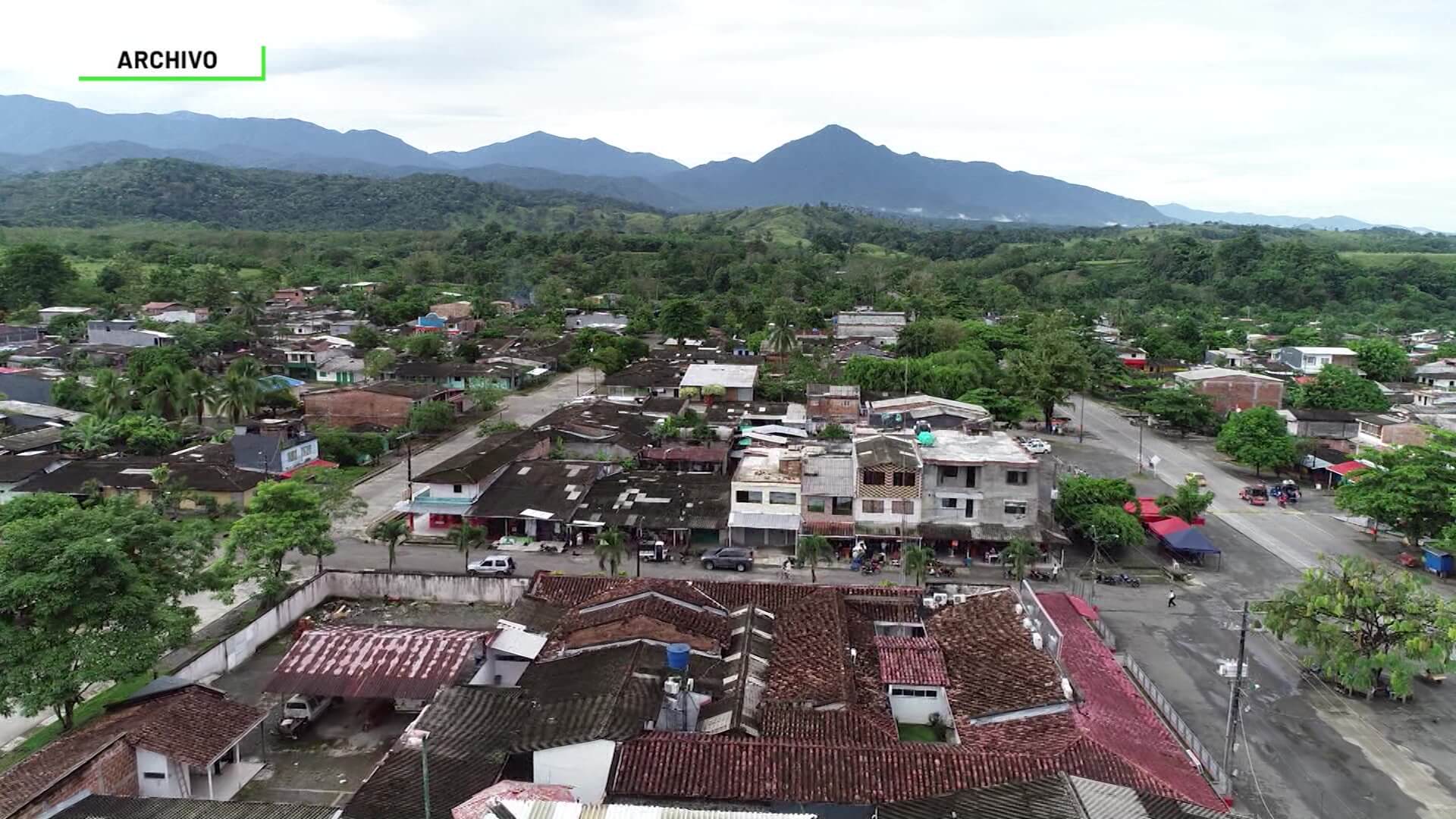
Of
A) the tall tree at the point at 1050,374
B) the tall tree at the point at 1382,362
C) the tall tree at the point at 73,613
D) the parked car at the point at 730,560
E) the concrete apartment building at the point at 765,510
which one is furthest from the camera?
the tall tree at the point at 1382,362

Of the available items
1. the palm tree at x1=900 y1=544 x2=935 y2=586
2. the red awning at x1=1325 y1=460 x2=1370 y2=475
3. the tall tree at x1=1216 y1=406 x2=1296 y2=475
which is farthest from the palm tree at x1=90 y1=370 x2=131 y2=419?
the red awning at x1=1325 y1=460 x2=1370 y2=475

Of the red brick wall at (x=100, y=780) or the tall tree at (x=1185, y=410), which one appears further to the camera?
the tall tree at (x=1185, y=410)

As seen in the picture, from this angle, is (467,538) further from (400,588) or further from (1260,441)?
(1260,441)

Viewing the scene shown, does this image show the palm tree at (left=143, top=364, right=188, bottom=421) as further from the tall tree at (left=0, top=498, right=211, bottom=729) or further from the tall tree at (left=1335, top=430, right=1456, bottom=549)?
the tall tree at (left=1335, top=430, right=1456, bottom=549)

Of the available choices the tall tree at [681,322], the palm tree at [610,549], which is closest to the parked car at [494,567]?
the palm tree at [610,549]

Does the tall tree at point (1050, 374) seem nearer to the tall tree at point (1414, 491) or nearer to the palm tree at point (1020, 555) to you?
the tall tree at point (1414, 491)

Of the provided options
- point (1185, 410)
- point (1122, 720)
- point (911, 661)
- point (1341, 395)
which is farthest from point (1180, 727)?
point (1341, 395)

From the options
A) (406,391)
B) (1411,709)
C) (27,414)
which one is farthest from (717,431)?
(27,414)

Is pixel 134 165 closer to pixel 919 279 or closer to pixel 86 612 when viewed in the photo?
pixel 919 279
